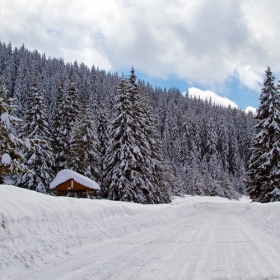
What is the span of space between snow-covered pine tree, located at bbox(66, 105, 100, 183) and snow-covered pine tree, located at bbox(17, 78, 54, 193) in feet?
8.23

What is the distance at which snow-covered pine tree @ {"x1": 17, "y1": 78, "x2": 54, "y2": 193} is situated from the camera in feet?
95.8

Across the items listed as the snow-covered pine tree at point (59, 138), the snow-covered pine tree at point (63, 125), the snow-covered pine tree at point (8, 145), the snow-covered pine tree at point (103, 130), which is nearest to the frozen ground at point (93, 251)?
the snow-covered pine tree at point (8, 145)

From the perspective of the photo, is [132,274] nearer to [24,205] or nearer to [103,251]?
[103,251]

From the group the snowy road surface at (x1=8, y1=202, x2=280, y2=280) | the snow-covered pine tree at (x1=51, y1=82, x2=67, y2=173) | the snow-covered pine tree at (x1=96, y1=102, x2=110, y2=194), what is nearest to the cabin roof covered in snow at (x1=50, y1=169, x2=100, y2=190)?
the snowy road surface at (x1=8, y1=202, x2=280, y2=280)

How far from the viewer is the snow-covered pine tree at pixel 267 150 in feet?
78.7

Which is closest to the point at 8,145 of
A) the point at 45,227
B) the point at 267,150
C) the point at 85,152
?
the point at 45,227

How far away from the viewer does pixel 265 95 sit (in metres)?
26.2

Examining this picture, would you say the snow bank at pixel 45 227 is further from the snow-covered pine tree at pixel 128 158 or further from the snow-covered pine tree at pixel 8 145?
the snow-covered pine tree at pixel 128 158

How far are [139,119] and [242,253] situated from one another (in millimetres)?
23253

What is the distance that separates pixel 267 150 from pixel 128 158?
42.7ft

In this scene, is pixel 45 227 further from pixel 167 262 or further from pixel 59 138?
pixel 59 138

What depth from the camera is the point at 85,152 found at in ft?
101

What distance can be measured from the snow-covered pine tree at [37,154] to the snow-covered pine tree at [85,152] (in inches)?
98.7

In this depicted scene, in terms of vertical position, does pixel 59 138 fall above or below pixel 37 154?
above
